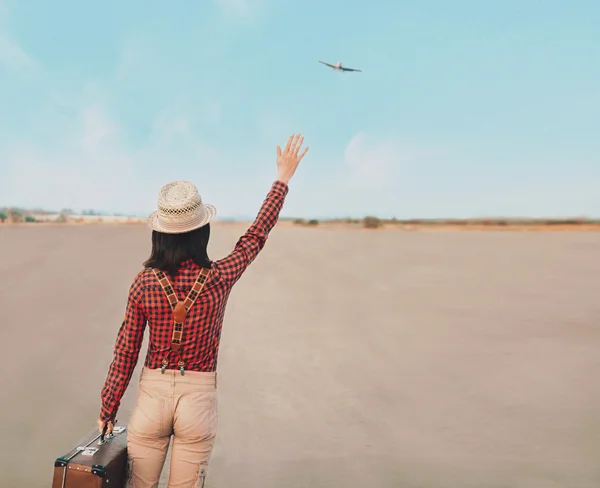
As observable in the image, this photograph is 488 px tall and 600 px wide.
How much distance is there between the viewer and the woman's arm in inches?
102

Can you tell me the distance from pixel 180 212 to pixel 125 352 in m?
0.66

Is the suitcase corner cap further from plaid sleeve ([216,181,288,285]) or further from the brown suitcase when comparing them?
plaid sleeve ([216,181,288,285])

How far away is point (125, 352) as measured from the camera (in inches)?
99.8

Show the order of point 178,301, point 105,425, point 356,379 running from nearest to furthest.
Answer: point 178,301
point 105,425
point 356,379

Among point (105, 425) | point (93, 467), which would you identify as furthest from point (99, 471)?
point (105, 425)

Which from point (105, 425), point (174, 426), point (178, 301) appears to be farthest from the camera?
point (105, 425)

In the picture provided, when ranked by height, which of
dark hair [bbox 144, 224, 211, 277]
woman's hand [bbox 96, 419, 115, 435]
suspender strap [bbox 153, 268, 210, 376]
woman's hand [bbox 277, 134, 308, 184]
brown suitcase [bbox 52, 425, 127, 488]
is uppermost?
woman's hand [bbox 277, 134, 308, 184]

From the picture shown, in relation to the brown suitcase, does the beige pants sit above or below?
above

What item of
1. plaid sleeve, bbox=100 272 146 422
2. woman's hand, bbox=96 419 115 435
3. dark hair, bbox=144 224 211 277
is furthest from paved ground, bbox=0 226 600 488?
dark hair, bbox=144 224 211 277

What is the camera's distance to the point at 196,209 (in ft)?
8.25

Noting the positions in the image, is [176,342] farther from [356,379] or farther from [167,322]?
[356,379]

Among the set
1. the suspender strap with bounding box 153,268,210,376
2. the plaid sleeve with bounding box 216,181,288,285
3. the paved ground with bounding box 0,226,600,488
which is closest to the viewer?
the suspender strap with bounding box 153,268,210,376

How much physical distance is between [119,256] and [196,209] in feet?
55.2

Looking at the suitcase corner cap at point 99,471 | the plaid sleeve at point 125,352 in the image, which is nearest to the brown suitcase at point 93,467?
the suitcase corner cap at point 99,471
